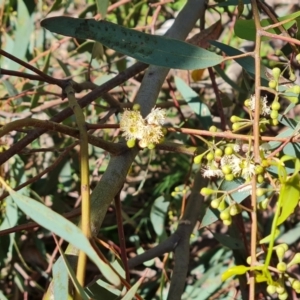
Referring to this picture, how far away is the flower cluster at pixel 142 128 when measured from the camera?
708 millimetres

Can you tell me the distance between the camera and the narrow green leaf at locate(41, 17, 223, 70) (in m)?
0.75

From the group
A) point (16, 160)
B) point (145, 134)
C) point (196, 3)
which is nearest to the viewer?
point (145, 134)

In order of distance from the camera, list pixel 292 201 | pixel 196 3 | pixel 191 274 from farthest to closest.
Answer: pixel 191 274
pixel 196 3
pixel 292 201

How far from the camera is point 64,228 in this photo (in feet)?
1.74

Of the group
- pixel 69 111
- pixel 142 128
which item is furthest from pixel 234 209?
pixel 69 111

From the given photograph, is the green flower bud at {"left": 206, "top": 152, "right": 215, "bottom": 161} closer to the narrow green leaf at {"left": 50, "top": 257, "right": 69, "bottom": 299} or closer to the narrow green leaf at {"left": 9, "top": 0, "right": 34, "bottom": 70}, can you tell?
the narrow green leaf at {"left": 50, "top": 257, "right": 69, "bottom": 299}

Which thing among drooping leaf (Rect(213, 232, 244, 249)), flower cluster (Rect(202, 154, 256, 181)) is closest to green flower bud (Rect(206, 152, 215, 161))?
flower cluster (Rect(202, 154, 256, 181))

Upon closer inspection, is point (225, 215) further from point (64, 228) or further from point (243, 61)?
point (243, 61)

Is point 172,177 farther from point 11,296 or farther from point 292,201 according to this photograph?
point 292,201

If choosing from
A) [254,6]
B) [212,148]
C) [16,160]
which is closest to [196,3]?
[254,6]

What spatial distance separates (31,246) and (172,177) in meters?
0.44

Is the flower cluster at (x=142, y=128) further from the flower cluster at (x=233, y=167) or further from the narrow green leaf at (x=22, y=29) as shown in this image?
the narrow green leaf at (x=22, y=29)

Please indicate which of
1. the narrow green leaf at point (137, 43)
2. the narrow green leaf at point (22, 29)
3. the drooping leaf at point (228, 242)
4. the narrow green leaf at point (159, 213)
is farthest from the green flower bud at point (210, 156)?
the narrow green leaf at point (22, 29)

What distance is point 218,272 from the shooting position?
1.49 m
